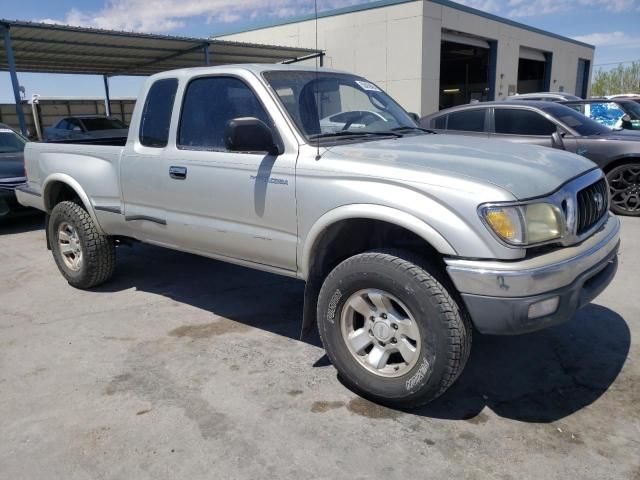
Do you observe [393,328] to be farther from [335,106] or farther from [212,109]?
[212,109]

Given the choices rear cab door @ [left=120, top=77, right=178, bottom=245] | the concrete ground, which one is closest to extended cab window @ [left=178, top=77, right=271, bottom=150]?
rear cab door @ [left=120, top=77, right=178, bottom=245]

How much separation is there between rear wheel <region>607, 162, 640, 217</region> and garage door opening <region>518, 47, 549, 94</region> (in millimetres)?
22315

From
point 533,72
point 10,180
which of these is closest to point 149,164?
point 10,180

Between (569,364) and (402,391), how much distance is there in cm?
133

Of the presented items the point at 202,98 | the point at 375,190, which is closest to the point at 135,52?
the point at 202,98

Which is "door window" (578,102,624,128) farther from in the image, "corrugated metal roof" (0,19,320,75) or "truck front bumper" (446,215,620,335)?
"truck front bumper" (446,215,620,335)

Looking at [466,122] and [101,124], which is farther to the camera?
[101,124]

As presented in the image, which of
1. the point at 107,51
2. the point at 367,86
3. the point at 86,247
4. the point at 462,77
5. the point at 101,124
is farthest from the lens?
the point at 462,77

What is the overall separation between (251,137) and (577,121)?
667 cm

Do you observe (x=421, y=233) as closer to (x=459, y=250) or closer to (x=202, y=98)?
(x=459, y=250)

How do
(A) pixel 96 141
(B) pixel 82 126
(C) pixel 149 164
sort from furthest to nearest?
(B) pixel 82 126 → (A) pixel 96 141 → (C) pixel 149 164

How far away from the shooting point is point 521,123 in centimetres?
801

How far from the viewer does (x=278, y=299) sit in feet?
16.0

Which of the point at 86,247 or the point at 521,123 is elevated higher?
the point at 521,123
